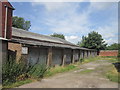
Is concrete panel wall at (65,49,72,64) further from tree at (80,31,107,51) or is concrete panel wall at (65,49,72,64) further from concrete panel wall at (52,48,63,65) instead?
tree at (80,31,107,51)

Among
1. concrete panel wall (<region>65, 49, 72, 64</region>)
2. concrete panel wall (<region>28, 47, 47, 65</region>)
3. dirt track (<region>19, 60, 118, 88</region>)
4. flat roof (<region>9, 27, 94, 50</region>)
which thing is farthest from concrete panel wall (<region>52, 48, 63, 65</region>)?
dirt track (<region>19, 60, 118, 88</region>)

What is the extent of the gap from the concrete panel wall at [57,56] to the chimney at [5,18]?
5.26 metres

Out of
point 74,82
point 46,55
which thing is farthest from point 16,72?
point 46,55

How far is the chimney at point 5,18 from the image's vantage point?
8631 millimetres

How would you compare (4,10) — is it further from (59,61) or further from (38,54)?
(59,61)

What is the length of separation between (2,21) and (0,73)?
415 centimetres

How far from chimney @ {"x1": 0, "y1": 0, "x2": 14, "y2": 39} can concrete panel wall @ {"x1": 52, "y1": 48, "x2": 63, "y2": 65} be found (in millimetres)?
5260

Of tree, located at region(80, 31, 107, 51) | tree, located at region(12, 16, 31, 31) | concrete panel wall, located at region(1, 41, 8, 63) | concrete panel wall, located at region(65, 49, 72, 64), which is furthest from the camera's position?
tree, located at region(12, 16, 31, 31)

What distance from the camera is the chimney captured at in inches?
340

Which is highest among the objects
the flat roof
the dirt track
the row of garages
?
the flat roof

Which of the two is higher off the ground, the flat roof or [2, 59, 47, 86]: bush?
the flat roof

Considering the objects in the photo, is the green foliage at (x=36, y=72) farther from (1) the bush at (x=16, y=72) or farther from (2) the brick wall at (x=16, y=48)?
(2) the brick wall at (x=16, y=48)

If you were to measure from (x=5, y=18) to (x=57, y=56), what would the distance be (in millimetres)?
6897

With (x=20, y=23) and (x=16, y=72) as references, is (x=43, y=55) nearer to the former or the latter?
(x=16, y=72)
